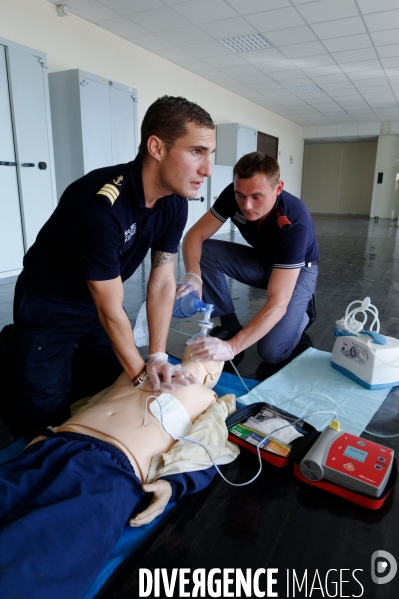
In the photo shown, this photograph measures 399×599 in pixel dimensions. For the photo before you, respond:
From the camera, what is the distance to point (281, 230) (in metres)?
1.89

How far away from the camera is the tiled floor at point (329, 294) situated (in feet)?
7.59

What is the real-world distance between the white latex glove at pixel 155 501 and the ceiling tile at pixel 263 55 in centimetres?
577

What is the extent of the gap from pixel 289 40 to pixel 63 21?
2.63 m

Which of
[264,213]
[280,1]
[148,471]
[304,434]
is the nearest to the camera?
[148,471]

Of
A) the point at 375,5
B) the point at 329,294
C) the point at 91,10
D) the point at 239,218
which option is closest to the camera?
the point at 239,218

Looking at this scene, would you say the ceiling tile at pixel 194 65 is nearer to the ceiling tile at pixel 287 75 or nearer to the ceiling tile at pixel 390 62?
the ceiling tile at pixel 287 75

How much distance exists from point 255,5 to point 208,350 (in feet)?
13.2

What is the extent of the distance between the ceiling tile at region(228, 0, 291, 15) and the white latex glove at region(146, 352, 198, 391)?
414cm

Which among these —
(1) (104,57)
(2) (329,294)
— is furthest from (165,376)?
(1) (104,57)

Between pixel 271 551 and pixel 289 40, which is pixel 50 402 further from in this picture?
pixel 289 40

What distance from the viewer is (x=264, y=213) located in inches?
76.4

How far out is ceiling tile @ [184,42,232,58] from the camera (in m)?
5.22

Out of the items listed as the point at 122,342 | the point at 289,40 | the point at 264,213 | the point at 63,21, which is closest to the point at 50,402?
the point at 122,342

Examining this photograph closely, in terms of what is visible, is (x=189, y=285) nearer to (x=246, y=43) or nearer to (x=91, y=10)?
(x=91, y=10)
